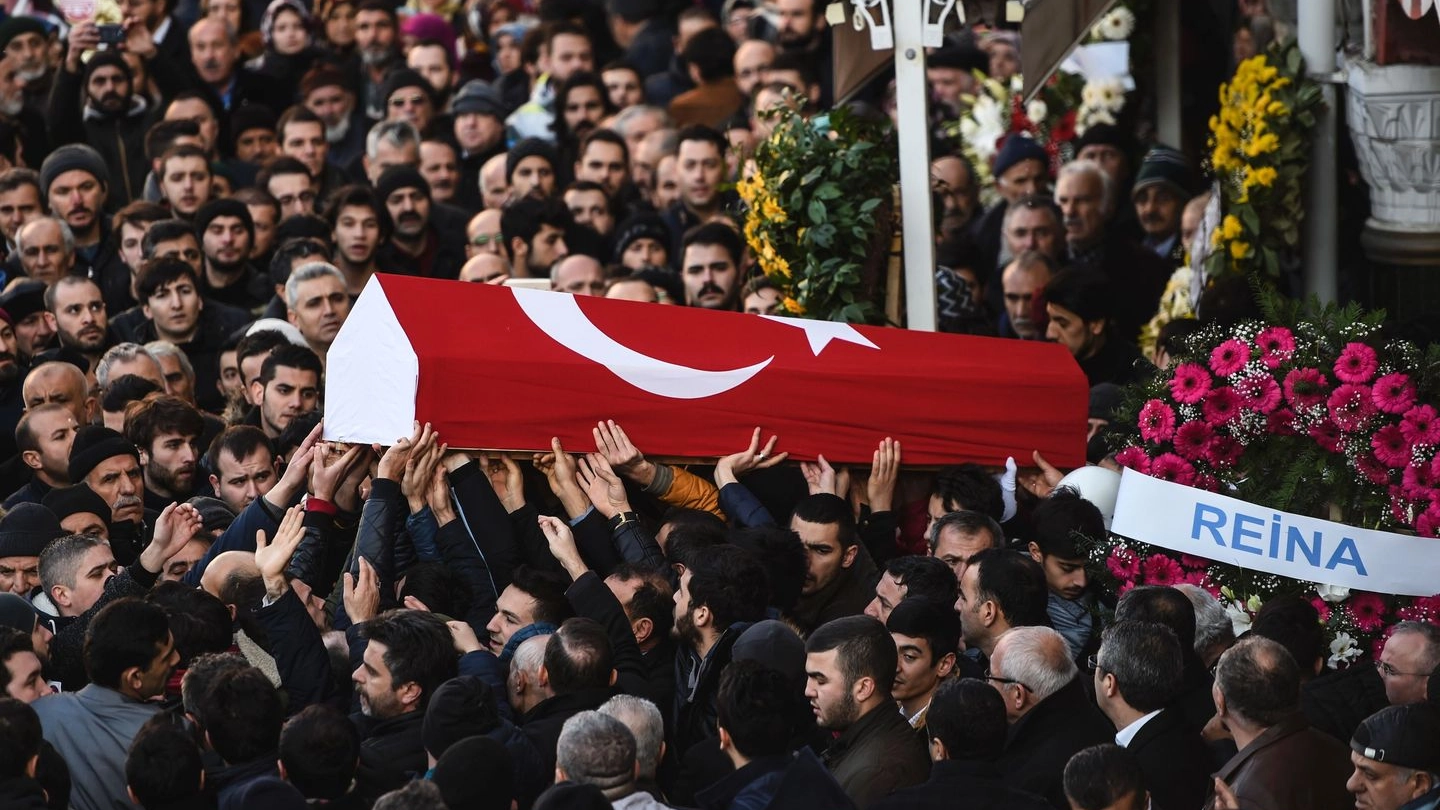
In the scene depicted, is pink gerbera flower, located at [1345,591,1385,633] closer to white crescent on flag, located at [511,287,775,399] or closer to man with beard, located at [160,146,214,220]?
white crescent on flag, located at [511,287,775,399]

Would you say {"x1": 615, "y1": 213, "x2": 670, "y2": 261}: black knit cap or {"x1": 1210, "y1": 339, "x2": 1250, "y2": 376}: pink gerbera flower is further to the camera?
{"x1": 615, "y1": 213, "x2": 670, "y2": 261}: black knit cap

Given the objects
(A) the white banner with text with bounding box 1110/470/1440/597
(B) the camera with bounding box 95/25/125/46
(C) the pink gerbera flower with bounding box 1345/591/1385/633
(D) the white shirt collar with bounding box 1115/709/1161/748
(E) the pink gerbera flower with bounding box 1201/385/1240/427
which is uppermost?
(B) the camera with bounding box 95/25/125/46

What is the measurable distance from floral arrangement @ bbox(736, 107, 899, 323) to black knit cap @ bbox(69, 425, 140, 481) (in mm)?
2740

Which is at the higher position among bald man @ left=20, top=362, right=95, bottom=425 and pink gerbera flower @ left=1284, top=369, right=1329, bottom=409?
pink gerbera flower @ left=1284, top=369, right=1329, bottom=409

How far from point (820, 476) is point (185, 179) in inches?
186

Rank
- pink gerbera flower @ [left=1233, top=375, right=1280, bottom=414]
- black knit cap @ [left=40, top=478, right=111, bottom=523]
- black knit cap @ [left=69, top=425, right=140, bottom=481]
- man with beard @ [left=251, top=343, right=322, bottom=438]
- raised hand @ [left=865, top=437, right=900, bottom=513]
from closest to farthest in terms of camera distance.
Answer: pink gerbera flower @ [left=1233, top=375, right=1280, bottom=414] < black knit cap @ [left=40, top=478, right=111, bottom=523] < raised hand @ [left=865, top=437, right=900, bottom=513] < black knit cap @ [left=69, top=425, right=140, bottom=481] < man with beard @ [left=251, top=343, right=322, bottom=438]

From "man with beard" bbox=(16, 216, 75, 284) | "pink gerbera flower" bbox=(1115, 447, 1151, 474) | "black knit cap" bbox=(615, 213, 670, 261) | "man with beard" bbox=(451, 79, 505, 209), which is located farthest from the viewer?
"man with beard" bbox=(451, 79, 505, 209)

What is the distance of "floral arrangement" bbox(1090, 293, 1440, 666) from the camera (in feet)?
23.2

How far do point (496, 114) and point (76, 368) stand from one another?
15.4 ft

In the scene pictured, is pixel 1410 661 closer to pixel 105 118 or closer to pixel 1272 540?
pixel 1272 540

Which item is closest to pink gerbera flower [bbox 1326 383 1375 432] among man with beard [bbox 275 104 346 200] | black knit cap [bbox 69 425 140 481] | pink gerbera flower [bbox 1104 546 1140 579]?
pink gerbera flower [bbox 1104 546 1140 579]

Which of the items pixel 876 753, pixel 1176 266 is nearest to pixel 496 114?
pixel 1176 266

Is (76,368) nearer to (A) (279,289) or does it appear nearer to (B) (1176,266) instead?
(A) (279,289)

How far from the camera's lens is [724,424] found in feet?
24.8
